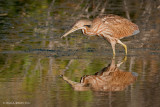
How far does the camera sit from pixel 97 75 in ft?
27.6

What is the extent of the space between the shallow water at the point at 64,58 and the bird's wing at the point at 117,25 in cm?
42

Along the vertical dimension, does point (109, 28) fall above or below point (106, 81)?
above

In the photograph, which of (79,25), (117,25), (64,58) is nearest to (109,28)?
(117,25)

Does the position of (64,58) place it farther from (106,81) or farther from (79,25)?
(106,81)

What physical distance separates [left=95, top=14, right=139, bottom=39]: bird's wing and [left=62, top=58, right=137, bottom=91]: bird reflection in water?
85.7 inches

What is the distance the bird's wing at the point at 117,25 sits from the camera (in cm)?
1082

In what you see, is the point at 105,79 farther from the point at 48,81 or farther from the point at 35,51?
the point at 35,51

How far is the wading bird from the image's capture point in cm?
1052

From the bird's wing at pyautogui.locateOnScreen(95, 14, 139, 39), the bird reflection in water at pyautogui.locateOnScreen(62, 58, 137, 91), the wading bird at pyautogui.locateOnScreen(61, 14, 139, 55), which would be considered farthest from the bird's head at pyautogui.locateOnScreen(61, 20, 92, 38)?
the bird reflection in water at pyautogui.locateOnScreen(62, 58, 137, 91)

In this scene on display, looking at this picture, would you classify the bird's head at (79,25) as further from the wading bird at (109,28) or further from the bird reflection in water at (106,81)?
the bird reflection in water at (106,81)

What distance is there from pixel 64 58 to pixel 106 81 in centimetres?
220

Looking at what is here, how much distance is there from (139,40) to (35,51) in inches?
113

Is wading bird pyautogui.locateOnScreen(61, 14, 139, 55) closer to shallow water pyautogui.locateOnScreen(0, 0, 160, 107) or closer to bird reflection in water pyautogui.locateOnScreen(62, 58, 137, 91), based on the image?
shallow water pyautogui.locateOnScreen(0, 0, 160, 107)

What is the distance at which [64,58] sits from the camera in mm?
10023
